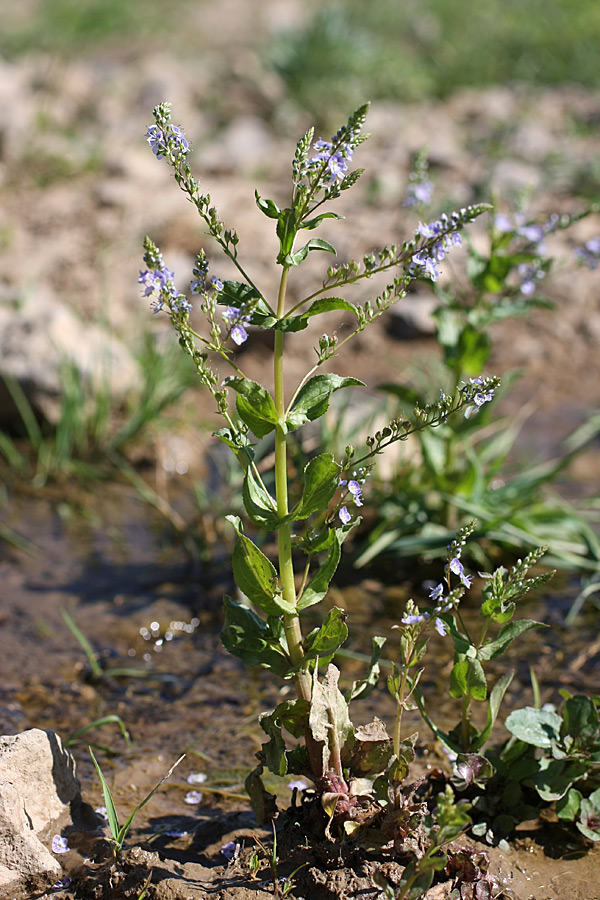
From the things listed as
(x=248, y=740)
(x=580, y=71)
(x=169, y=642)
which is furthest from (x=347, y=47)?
(x=248, y=740)

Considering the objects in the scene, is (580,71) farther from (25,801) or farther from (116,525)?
(25,801)

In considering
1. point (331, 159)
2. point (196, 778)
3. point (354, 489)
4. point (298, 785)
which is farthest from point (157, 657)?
point (331, 159)

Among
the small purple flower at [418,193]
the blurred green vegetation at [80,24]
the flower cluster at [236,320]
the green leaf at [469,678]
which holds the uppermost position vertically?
the blurred green vegetation at [80,24]

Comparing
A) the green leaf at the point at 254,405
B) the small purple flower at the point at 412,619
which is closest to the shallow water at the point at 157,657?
the small purple flower at the point at 412,619

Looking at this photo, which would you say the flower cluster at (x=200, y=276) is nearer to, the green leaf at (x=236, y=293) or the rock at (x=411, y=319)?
the green leaf at (x=236, y=293)

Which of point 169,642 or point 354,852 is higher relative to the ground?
point 169,642

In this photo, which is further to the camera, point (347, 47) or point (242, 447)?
point (347, 47)

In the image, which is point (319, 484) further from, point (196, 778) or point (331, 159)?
point (196, 778)
